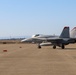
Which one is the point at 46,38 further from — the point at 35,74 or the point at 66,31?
the point at 35,74

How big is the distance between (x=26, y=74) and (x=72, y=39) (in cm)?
3723

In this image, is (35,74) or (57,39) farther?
(57,39)

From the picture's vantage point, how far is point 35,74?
12.5 meters

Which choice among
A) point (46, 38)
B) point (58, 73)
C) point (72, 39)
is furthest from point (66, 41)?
point (58, 73)

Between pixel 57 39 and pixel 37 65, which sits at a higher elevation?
pixel 37 65

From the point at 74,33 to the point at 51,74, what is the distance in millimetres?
43471

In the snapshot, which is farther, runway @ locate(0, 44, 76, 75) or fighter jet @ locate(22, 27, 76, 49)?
fighter jet @ locate(22, 27, 76, 49)

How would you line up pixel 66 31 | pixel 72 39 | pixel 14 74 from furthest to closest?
pixel 66 31 < pixel 72 39 < pixel 14 74

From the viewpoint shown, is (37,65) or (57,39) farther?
(57,39)

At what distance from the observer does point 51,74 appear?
12.4 meters

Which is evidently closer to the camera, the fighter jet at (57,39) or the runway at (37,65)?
the runway at (37,65)

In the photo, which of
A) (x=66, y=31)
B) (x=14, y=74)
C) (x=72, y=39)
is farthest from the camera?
(x=66, y=31)

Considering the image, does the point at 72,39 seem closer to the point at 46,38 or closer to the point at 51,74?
the point at 46,38

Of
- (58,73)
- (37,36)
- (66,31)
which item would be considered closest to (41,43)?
(37,36)
